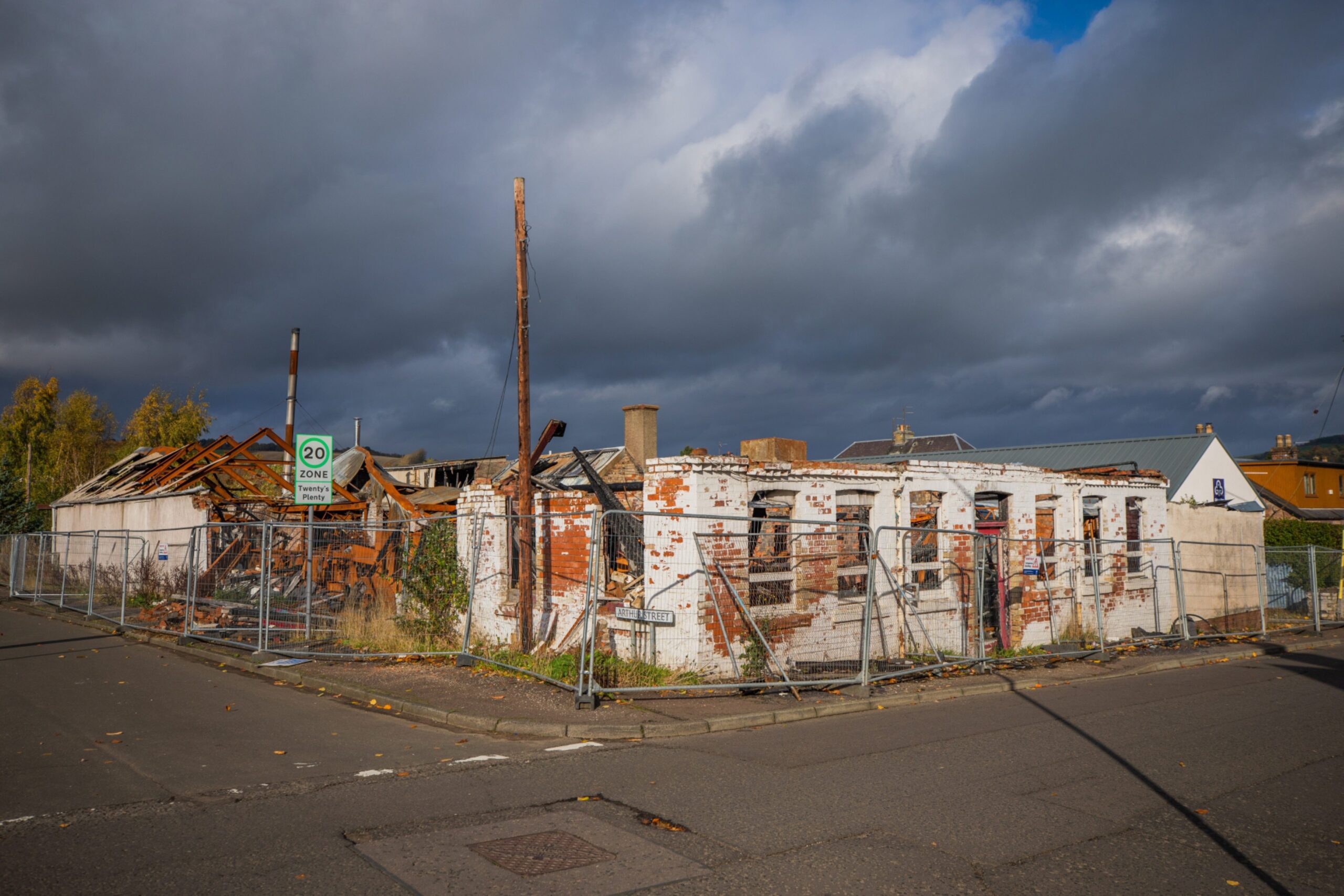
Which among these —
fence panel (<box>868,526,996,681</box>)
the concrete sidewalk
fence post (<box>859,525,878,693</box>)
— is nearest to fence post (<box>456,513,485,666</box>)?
the concrete sidewalk

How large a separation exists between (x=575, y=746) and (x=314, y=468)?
7.64 meters

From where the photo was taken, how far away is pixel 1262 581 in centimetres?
2070

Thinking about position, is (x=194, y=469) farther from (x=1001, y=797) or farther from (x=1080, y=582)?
(x=1001, y=797)

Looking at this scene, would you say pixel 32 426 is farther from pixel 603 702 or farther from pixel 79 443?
pixel 603 702

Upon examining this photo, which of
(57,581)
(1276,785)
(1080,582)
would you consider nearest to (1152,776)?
(1276,785)

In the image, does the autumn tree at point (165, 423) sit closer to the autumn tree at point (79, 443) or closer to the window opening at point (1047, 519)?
the autumn tree at point (79, 443)

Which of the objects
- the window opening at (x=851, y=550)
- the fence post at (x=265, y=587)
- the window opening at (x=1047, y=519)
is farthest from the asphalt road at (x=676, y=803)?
the window opening at (x=1047, y=519)

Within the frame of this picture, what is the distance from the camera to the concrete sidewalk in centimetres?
1002

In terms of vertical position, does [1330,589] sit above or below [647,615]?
below

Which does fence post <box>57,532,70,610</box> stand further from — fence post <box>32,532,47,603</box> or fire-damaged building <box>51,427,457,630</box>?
fence post <box>32,532,47,603</box>

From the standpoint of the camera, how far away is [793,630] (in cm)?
1384

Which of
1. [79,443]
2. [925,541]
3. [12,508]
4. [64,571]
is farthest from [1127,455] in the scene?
[79,443]

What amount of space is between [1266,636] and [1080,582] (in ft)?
15.0

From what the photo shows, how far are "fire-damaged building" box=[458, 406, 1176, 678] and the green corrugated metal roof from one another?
1506cm
